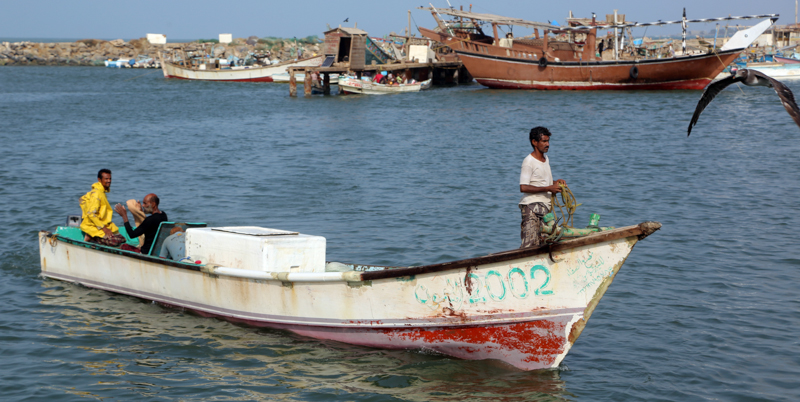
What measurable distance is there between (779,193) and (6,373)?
15.9 m

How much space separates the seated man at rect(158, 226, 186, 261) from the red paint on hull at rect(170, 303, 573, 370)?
2462 mm

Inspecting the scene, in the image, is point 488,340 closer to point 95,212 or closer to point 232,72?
point 95,212

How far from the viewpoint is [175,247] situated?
980 cm

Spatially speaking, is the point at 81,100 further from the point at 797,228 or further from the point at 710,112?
the point at 797,228

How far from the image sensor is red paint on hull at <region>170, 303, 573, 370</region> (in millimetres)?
7637

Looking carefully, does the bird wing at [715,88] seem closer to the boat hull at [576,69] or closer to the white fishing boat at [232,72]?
the boat hull at [576,69]

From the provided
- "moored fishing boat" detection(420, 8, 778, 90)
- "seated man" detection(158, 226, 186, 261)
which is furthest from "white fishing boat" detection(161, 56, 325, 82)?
"seated man" detection(158, 226, 186, 261)

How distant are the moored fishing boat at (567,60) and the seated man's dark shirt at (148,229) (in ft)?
129

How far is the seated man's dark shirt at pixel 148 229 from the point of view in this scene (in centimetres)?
993

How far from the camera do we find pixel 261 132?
101ft

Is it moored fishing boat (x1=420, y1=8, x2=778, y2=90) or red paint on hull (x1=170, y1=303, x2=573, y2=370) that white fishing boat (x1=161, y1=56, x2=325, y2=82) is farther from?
red paint on hull (x1=170, y1=303, x2=573, y2=370)

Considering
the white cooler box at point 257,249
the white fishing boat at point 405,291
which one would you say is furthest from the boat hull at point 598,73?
the white fishing boat at point 405,291

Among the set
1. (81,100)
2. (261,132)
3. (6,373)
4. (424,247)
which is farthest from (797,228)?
(81,100)

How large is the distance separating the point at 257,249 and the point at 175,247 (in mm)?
1724
